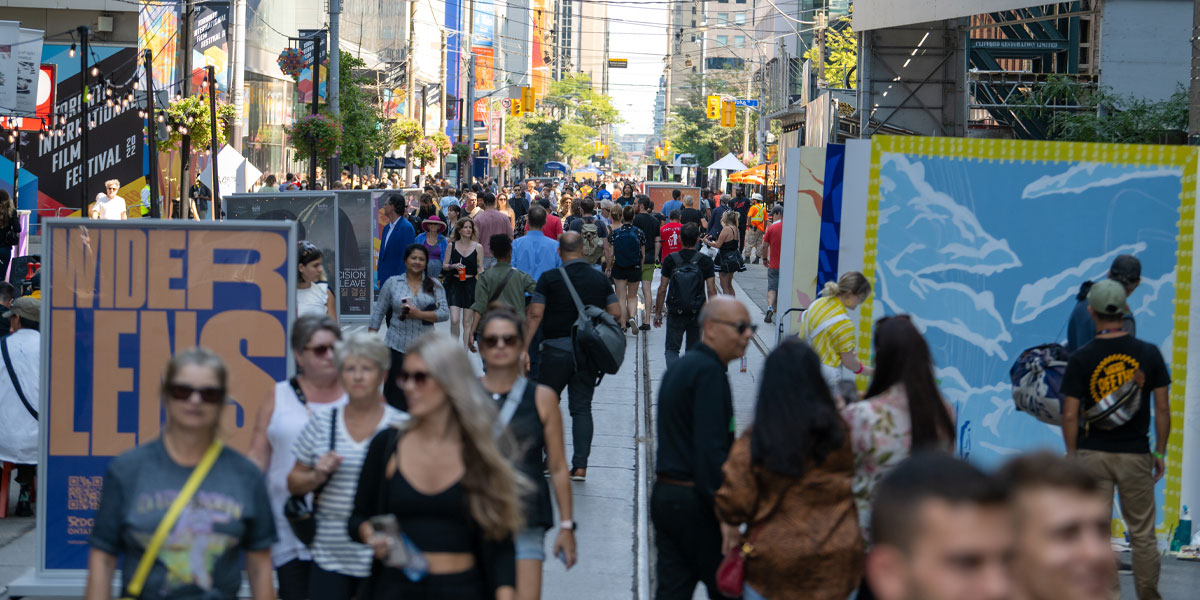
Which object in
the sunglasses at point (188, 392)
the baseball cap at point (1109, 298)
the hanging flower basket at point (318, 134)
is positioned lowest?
the sunglasses at point (188, 392)

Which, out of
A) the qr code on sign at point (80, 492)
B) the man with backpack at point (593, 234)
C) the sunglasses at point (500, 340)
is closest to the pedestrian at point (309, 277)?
the qr code on sign at point (80, 492)

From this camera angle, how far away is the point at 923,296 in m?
9.23

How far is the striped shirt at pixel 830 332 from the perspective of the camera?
8.45 m

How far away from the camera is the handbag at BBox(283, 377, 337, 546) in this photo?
4.83m

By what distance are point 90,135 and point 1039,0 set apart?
22992 millimetres

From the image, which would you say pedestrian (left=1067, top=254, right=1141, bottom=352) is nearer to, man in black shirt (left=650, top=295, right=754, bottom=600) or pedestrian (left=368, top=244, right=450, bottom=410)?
man in black shirt (left=650, top=295, right=754, bottom=600)

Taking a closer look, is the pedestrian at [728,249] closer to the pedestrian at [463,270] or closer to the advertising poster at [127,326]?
the pedestrian at [463,270]

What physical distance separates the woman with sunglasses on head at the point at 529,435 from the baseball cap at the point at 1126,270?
13.8ft

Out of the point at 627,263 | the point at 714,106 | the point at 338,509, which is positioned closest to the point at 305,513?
the point at 338,509

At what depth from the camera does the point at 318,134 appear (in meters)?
27.5

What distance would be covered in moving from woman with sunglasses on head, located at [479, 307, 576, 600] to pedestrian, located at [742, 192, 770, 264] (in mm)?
25192

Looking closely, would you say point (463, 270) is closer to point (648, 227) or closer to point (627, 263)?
point (627, 263)

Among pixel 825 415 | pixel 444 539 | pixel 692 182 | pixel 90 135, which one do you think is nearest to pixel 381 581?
pixel 444 539

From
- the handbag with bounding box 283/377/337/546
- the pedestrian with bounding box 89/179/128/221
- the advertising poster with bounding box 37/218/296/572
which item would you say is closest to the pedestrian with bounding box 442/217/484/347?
the advertising poster with bounding box 37/218/296/572
